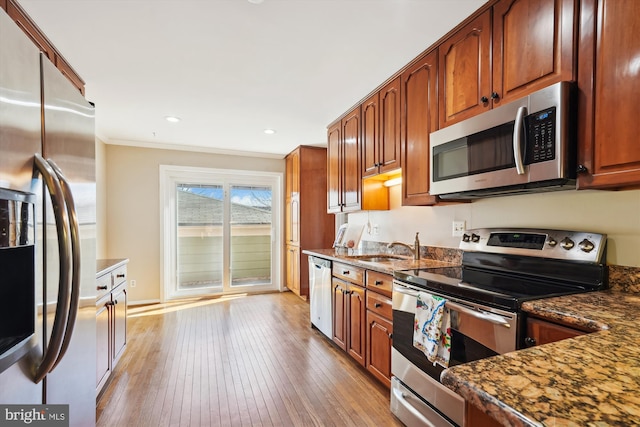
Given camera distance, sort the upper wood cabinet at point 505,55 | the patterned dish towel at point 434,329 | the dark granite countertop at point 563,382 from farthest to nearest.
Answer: the patterned dish towel at point 434,329 → the upper wood cabinet at point 505,55 → the dark granite countertop at point 563,382

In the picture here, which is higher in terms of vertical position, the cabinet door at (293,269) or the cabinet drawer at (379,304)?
the cabinet drawer at (379,304)

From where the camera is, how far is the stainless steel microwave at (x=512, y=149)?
1304mm

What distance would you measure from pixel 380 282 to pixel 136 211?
12.8 ft

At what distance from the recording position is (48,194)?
87cm

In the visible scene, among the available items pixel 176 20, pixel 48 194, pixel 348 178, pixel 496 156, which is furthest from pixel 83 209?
pixel 348 178

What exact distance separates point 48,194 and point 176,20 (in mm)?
1389

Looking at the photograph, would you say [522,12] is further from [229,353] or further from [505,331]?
[229,353]

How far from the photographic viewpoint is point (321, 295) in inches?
122

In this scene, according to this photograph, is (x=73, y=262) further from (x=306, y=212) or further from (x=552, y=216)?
(x=306, y=212)

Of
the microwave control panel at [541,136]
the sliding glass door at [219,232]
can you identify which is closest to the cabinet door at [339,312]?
the microwave control panel at [541,136]

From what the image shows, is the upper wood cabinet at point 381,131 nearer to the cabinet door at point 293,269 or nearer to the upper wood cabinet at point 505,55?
the upper wood cabinet at point 505,55

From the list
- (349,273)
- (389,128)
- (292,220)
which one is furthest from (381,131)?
(292,220)

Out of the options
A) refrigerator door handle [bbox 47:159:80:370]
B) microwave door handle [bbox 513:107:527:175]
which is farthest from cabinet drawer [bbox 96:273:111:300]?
microwave door handle [bbox 513:107:527:175]

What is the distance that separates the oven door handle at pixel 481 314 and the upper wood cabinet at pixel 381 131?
4.21 ft
